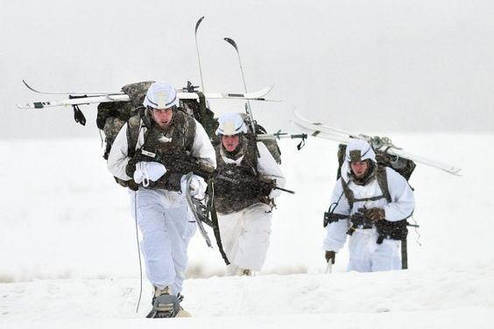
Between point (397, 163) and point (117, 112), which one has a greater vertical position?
point (117, 112)

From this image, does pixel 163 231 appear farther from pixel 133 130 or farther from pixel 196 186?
pixel 133 130

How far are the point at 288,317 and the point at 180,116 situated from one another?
3.66 m

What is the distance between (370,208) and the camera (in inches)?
442

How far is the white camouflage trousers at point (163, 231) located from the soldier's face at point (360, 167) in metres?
2.16

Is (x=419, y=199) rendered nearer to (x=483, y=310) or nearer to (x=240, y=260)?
(x=240, y=260)

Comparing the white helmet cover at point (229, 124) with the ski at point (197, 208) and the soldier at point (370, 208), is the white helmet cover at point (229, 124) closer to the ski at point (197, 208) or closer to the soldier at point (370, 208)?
the soldier at point (370, 208)

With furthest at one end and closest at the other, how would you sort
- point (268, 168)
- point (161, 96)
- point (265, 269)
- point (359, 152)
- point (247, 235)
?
1. point (265, 269)
2. point (247, 235)
3. point (268, 168)
4. point (359, 152)
5. point (161, 96)

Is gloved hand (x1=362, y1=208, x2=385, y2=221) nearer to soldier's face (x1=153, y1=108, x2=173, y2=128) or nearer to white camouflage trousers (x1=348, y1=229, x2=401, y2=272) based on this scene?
white camouflage trousers (x1=348, y1=229, x2=401, y2=272)

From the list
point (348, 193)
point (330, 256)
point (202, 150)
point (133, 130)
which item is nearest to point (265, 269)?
point (330, 256)

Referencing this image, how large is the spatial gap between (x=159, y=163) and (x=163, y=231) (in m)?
0.68

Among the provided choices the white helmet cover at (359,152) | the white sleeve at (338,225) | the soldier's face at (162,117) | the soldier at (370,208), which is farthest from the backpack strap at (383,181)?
the soldier's face at (162,117)

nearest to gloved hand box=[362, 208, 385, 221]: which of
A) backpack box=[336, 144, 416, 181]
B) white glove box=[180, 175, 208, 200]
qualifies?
backpack box=[336, 144, 416, 181]

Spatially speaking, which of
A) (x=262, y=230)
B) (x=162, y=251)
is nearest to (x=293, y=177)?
(x=262, y=230)

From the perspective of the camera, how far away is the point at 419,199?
35.9 metres
